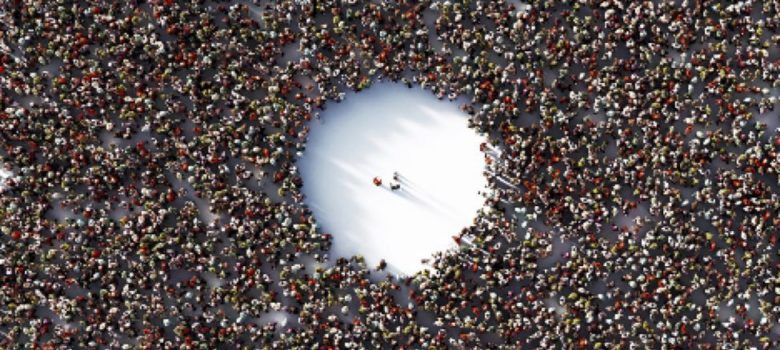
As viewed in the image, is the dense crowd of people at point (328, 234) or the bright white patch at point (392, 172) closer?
the dense crowd of people at point (328, 234)

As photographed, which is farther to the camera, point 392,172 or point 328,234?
point 392,172

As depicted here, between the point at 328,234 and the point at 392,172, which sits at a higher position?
the point at 392,172

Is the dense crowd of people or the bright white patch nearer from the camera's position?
the dense crowd of people

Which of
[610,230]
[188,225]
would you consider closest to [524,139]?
[610,230]
